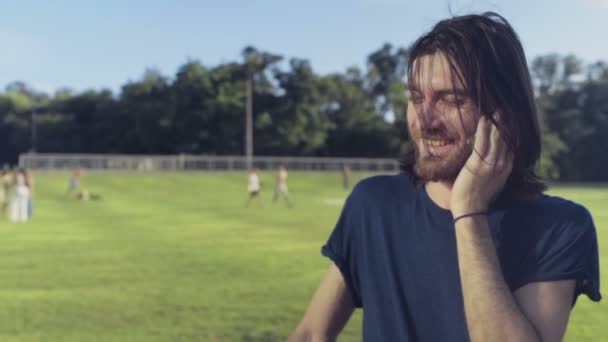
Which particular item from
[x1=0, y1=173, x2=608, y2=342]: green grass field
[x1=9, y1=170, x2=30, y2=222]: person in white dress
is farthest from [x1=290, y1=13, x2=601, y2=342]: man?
[x1=9, y1=170, x2=30, y2=222]: person in white dress

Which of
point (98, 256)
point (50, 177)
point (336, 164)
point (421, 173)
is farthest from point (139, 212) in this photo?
point (336, 164)

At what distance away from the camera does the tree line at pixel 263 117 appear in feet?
217

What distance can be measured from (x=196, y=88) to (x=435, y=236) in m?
65.6

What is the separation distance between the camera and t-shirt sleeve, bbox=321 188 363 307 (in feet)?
6.22

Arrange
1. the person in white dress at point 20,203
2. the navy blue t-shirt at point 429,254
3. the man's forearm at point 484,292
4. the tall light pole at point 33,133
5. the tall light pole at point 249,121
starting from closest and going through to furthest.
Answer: the man's forearm at point 484,292 < the navy blue t-shirt at point 429,254 < the person in white dress at point 20,203 < the tall light pole at point 249,121 < the tall light pole at point 33,133

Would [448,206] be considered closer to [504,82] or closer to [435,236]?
[435,236]

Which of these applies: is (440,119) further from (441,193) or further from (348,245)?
(348,245)

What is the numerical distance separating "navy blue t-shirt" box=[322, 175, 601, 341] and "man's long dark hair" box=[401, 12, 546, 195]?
0.43 ft

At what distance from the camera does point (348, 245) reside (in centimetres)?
190

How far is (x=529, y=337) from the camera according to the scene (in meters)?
1.51

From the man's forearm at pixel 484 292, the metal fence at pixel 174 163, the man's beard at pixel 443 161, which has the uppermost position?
the man's beard at pixel 443 161

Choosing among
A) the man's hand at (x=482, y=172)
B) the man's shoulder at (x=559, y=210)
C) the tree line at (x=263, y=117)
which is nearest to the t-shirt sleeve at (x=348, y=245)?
the man's hand at (x=482, y=172)

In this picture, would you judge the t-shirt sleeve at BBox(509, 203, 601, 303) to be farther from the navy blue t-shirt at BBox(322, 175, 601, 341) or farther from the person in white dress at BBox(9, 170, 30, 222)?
the person in white dress at BBox(9, 170, 30, 222)

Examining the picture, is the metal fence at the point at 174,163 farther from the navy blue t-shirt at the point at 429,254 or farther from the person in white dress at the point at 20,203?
the navy blue t-shirt at the point at 429,254
